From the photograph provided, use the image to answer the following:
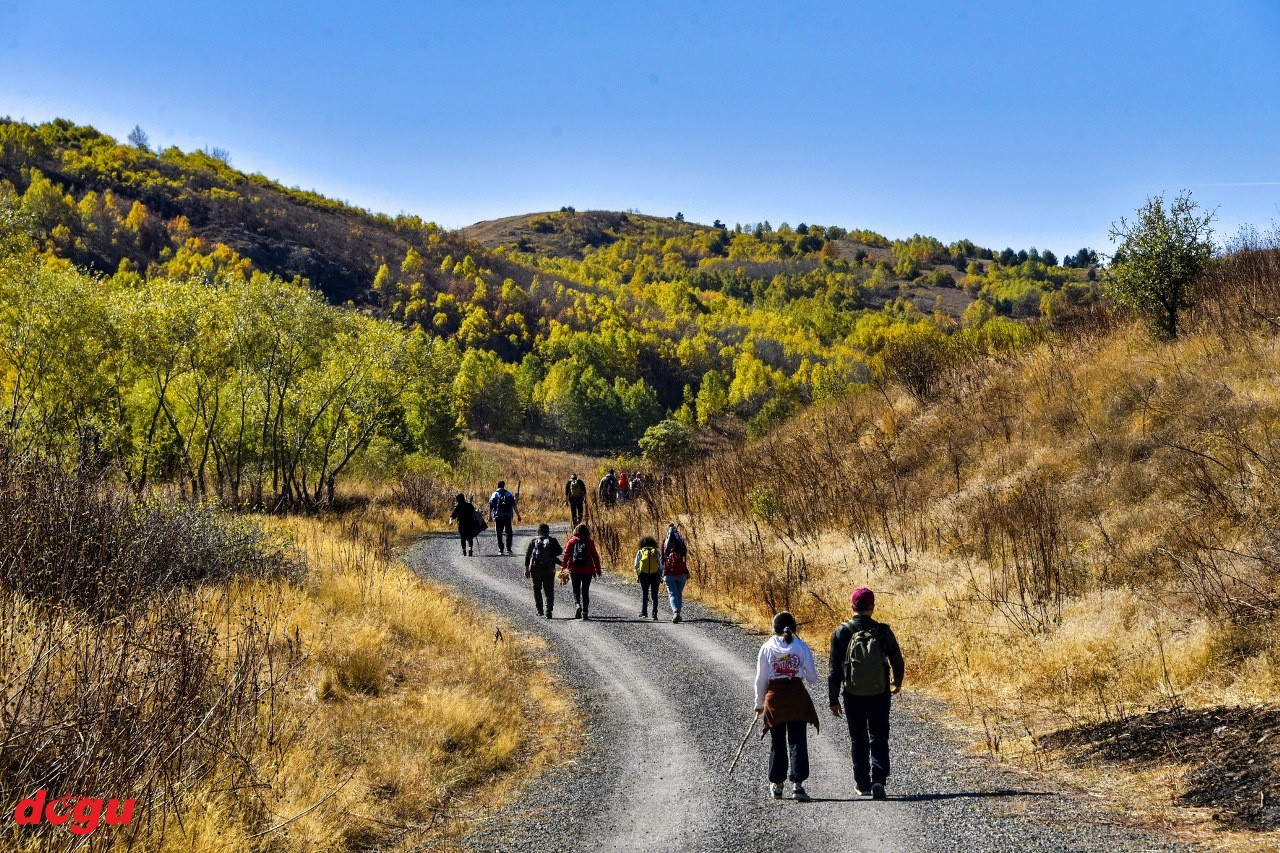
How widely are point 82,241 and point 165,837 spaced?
423ft

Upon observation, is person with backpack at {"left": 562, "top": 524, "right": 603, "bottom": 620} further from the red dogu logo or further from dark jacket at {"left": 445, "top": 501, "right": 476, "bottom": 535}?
the red dogu logo

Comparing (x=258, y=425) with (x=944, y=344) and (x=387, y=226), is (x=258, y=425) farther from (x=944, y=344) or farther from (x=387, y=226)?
(x=387, y=226)

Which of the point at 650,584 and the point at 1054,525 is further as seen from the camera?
the point at 650,584

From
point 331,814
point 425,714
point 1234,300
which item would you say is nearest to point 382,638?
point 425,714

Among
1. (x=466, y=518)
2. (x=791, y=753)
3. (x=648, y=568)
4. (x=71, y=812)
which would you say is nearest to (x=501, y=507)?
(x=466, y=518)

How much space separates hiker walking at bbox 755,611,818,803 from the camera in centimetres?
747

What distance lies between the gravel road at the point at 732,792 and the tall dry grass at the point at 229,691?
0.75 metres

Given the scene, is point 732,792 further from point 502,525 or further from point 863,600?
point 502,525

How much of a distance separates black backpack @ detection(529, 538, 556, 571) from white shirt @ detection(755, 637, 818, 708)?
941 cm

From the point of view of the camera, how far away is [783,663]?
24.9ft

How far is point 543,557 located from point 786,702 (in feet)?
31.9

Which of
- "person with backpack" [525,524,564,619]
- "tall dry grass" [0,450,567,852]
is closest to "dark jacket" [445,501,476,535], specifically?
"person with backpack" [525,524,564,619]

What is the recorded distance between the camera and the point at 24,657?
6.18 meters

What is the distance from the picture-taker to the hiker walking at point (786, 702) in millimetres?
7469
